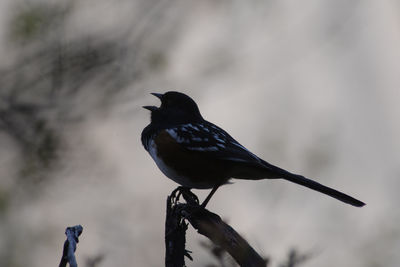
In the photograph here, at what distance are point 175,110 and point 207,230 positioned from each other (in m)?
2.19

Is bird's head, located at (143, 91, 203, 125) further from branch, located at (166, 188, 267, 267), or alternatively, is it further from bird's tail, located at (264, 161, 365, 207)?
bird's tail, located at (264, 161, 365, 207)

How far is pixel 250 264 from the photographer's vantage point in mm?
1918

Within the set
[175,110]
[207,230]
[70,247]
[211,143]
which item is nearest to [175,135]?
[211,143]

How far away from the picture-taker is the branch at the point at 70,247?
186 centimetres

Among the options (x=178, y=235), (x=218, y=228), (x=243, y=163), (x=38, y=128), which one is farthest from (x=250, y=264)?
(x=38, y=128)

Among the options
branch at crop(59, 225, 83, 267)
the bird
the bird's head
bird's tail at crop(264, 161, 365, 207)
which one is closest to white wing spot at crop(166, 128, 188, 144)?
the bird

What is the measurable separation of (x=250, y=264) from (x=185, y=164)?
270cm

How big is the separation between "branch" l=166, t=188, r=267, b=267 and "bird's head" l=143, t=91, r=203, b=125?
756 millimetres

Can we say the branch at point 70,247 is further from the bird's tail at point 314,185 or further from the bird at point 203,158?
the bird's tail at point 314,185

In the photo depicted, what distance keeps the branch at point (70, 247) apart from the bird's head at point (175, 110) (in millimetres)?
3027

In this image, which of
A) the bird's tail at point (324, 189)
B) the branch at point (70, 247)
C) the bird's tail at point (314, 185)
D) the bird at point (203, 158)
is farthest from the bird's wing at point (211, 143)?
the branch at point (70, 247)

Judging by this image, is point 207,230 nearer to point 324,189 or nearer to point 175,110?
point 324,189

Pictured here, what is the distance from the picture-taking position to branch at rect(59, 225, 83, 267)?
73.4 inches

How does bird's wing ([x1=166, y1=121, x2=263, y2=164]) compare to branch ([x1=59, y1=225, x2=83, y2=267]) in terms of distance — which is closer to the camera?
branch ([x1=59, y1=225, x2=83, y2=267])
